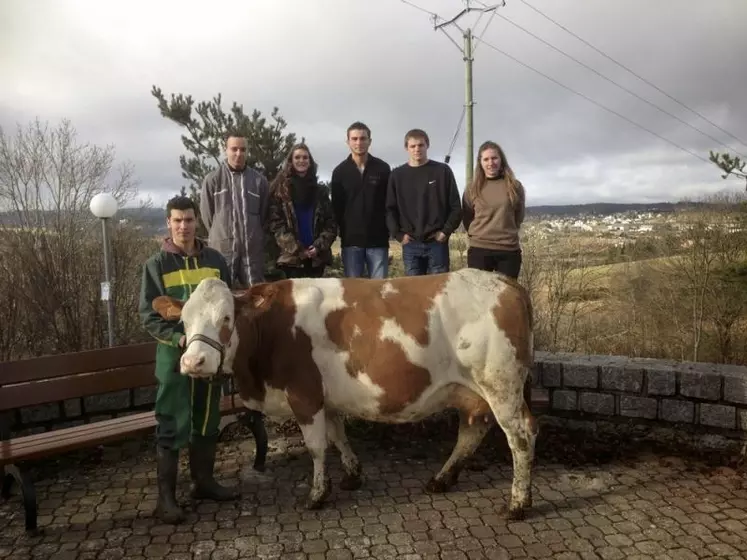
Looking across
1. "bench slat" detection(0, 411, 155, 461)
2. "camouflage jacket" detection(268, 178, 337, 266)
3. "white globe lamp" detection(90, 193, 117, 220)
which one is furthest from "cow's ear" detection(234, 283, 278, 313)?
"white globe lamp" detection(90, 193, 117, 220)

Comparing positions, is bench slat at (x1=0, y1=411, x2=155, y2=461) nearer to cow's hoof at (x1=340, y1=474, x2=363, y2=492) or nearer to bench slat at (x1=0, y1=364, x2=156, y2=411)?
bench slat at (x1=0, y1=364, x2=156, y2=411)

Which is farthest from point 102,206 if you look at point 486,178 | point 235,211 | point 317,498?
point 317,498

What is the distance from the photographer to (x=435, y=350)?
Answer: 14.0 feet

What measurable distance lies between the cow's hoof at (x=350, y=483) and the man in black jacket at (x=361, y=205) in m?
2.08

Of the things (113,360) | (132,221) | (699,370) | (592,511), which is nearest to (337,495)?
(592,511)

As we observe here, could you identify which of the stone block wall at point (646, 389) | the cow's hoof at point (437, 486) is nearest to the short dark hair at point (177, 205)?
the cow's hoof at point (437, 486)

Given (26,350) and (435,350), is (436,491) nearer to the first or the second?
(435,350)

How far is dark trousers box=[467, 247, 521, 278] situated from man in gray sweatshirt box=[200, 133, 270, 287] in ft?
6.94

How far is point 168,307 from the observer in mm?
3998

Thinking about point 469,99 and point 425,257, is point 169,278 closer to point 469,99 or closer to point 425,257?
point 425,257

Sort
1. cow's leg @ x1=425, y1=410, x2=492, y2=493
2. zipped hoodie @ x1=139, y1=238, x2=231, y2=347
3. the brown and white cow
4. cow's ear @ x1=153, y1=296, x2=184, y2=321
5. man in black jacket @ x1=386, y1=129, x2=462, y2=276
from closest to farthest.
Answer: cow's ear @ x1=153, y1=296, x2=184, y2=321
zipped hoodie @ x1=139, y1=238, x2=231, y2=347
the brown and white cow
cow's leg @ x1=425, y1=410, x2=492, y2=493
man in black jacket @ x1=386, y1=129, x2=462, y2=276

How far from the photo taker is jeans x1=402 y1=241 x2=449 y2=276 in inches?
231

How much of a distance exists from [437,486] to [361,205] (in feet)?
9.15

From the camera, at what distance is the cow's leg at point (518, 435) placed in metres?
4.27
